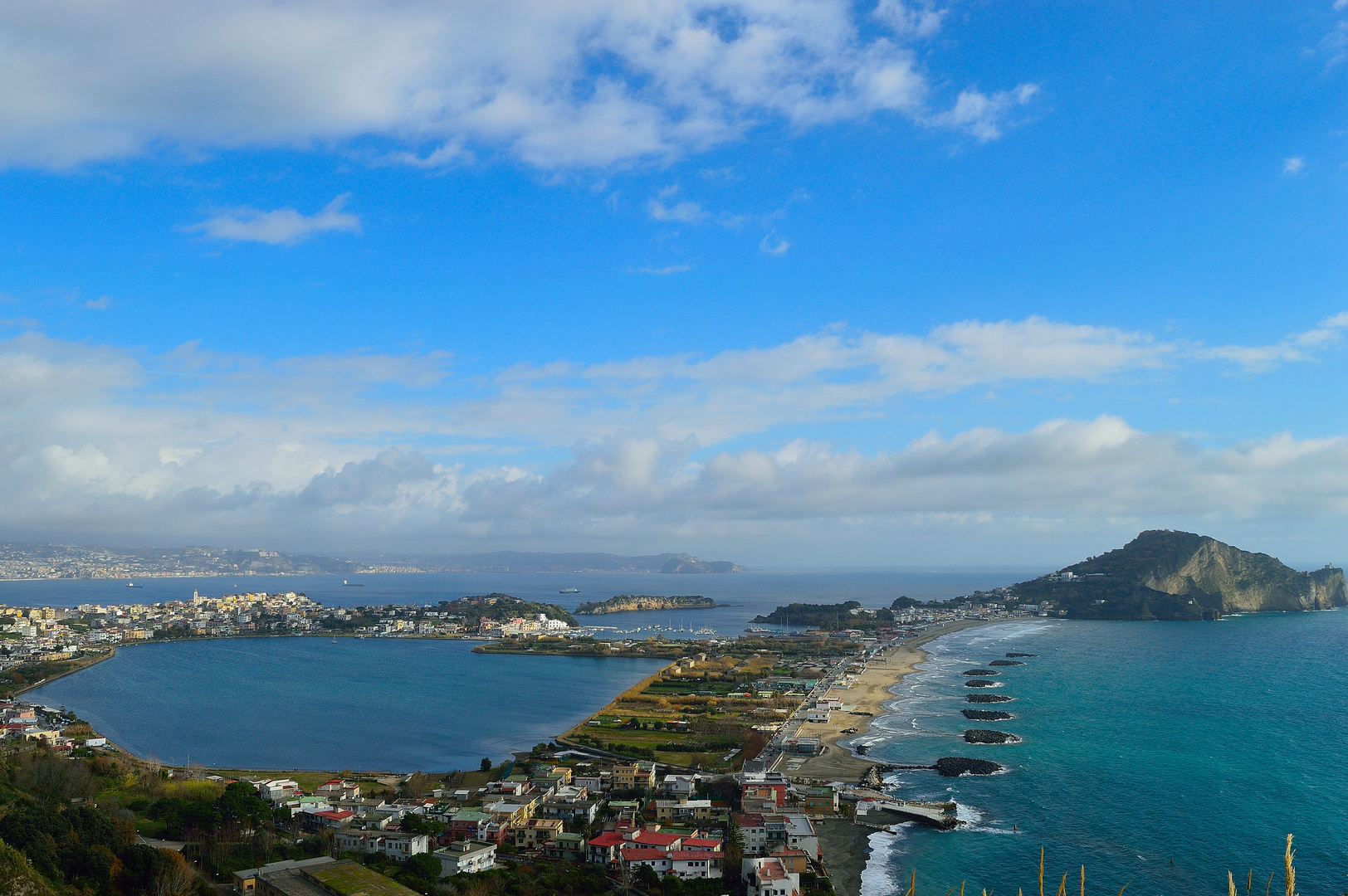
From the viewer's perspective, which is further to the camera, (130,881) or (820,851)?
(820,851)

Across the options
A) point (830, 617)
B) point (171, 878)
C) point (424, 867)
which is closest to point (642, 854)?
point (424, 867)

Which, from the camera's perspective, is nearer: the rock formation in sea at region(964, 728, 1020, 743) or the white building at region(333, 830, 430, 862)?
the white building at region(333, 830, 430, 862)

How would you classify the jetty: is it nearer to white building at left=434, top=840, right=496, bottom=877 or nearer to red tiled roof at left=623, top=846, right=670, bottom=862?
red tiled roof at left=623, top=846, right=670, bottom=862

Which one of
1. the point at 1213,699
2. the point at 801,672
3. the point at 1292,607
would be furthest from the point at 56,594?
the point at 1292,607

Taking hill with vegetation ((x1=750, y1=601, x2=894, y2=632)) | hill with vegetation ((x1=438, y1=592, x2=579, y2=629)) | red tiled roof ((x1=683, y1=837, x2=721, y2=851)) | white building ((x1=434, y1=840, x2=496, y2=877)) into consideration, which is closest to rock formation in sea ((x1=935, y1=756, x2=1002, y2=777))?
red tiled roof ((x1=683, y1=837, x2=721, y2=851))

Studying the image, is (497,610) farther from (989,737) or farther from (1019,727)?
(989,737)

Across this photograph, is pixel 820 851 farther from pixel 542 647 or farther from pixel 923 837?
pixel 542 647
